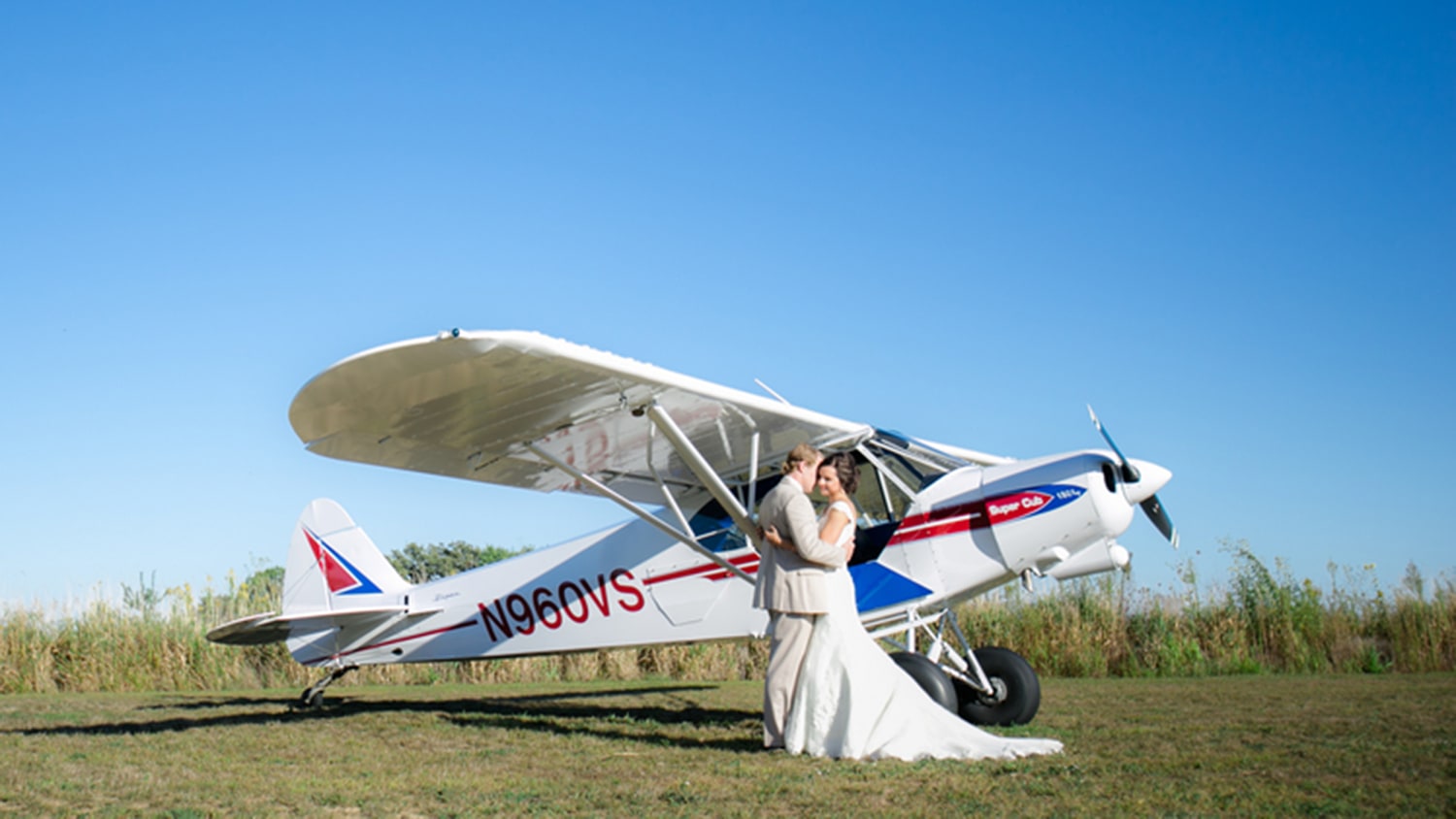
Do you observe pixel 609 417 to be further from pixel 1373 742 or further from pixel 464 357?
pixel 1373 742

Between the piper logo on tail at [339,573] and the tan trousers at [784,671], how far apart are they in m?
5.98

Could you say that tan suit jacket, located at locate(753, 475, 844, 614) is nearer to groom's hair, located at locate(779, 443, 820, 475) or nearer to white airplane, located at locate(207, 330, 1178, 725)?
groom's hair, located at locate(779, 443, 820, 475)

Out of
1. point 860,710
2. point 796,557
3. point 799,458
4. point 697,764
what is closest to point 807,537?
point 796,557

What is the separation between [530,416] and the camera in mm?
7328

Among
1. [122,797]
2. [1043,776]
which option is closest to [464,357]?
[122,797]

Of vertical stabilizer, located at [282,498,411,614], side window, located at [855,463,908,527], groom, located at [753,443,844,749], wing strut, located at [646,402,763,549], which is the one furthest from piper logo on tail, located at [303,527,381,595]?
groom, located at [753,443,844,749]

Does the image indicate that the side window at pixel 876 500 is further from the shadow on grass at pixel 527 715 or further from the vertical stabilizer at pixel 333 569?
the vertical stabilizer at pixel 333 569

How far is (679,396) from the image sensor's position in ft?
23.6

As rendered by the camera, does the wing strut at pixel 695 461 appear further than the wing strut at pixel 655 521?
No

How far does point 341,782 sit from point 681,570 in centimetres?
369

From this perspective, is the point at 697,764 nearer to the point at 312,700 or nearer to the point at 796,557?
the point at 796,557

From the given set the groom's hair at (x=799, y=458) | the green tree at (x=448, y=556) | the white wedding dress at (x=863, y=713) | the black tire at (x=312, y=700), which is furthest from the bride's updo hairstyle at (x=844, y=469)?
the green tree at (x=448, y=556)

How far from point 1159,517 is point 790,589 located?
144 inches

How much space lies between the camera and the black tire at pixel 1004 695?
7113 millimetres
